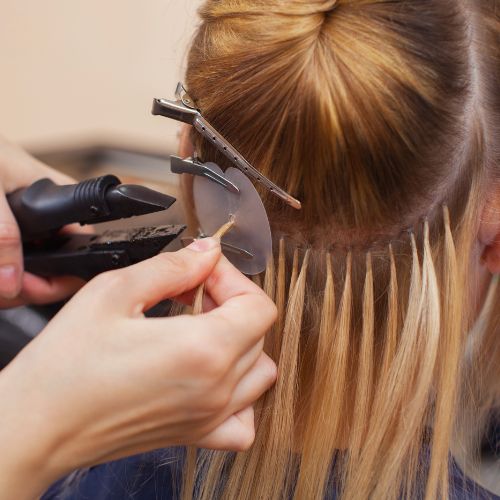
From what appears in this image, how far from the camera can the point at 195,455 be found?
0.70 metres

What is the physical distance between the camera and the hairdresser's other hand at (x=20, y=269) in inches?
31.8

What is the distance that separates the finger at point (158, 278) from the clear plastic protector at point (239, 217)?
2.0 inches

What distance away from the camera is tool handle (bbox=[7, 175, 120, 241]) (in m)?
0.68

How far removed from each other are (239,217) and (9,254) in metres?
0.33

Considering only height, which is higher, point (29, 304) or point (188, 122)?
point (188, 122)

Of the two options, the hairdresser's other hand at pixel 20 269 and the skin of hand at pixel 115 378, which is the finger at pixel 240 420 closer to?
the skin of hand at pixel 115 378

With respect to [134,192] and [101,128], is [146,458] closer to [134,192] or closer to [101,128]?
[134,192]

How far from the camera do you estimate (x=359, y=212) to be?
0.57 meters

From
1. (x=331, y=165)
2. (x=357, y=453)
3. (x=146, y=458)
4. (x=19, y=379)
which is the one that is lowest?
(x=146, y=458)

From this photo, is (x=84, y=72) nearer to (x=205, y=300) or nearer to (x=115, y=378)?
(x=205, y=300)

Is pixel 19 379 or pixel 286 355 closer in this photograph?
pixel 19 379

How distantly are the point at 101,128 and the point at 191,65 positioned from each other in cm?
109

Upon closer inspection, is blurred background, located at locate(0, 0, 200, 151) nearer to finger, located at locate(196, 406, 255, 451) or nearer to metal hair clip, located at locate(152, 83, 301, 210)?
metal hair clip, located at locate(152, 83, 301, 210)

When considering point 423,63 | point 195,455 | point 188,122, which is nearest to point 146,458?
point 195,455
